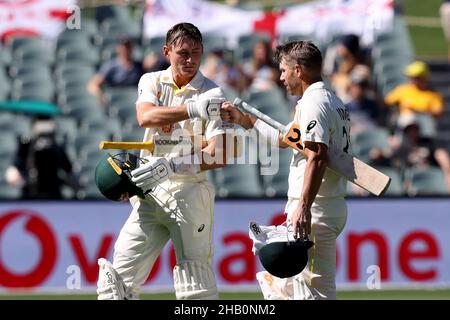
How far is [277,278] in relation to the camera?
8938mm

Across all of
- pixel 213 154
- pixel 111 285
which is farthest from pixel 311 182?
pixel 111 285

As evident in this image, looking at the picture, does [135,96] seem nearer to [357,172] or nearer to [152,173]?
[152,173]

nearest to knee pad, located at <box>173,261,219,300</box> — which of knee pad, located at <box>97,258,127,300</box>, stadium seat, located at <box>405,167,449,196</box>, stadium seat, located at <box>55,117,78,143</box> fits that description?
knee pad, located at <box>97,258,127,300</box>

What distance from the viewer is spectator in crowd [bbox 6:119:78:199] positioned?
48.6 ft

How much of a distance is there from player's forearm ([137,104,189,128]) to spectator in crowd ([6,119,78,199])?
5965 millimetres

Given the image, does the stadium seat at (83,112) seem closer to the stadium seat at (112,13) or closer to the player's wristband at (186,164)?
the stadium seat at (112,13)

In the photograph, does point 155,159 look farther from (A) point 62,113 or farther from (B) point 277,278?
(A) point 62,113

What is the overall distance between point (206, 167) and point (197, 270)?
2.48ft

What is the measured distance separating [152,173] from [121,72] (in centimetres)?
810

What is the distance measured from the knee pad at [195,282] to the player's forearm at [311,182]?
3.60ft

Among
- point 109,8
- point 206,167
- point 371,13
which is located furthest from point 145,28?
point 206,167

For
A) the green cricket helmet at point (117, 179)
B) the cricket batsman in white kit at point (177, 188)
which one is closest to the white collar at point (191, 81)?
the cricket batsman in white kit at point (177, 188)

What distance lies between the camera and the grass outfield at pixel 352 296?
13328 mm

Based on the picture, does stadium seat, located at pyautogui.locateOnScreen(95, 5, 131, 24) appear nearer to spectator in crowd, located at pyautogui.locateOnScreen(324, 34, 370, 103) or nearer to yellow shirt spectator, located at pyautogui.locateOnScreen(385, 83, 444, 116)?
spectator in crowd, located at pyautogui.locateOnScreen(324, 34, 370, 103)
